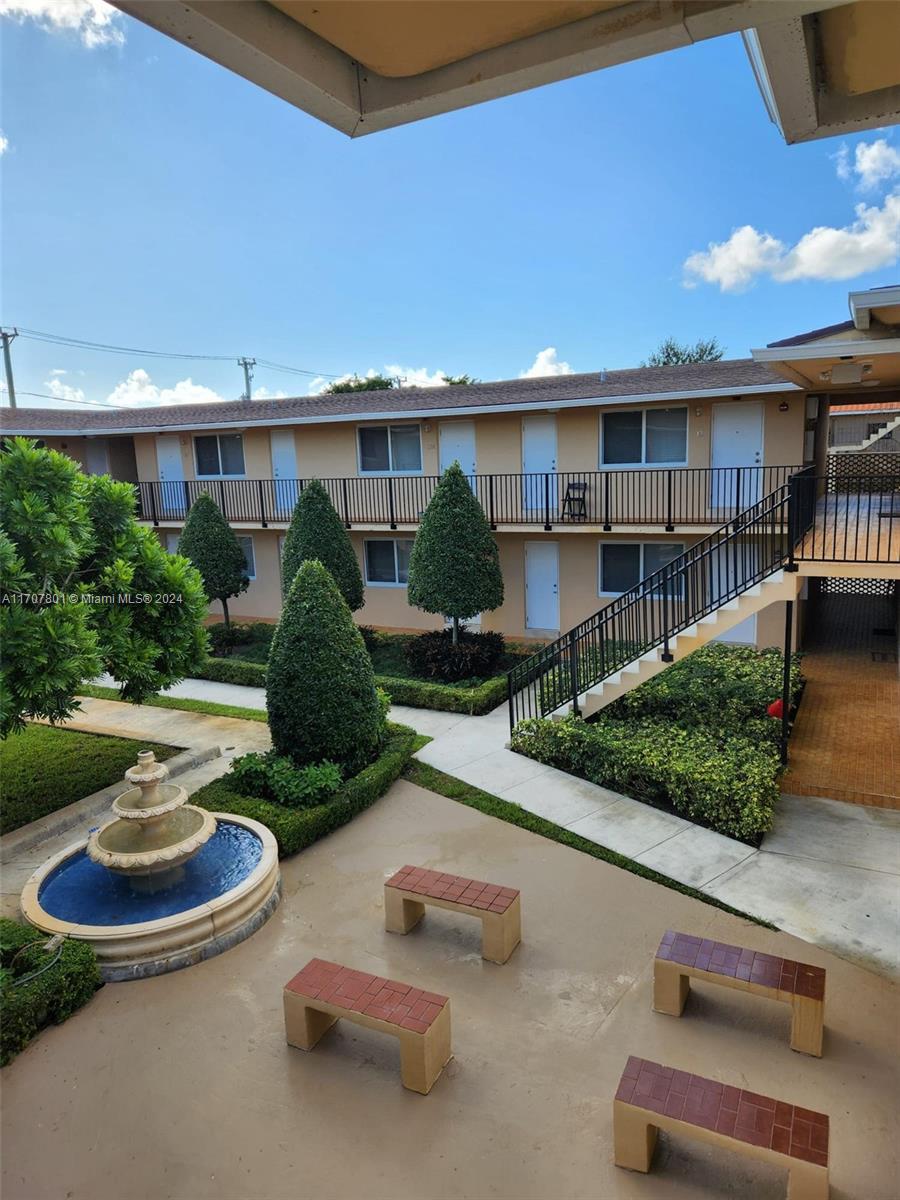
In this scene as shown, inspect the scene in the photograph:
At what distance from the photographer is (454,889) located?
6.02 metres

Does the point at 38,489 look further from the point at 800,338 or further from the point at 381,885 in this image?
the point at 800,338

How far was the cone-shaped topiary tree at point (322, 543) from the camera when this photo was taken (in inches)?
572

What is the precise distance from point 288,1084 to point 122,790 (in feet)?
17.2

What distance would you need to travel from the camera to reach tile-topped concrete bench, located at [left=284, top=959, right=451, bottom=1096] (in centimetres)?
453

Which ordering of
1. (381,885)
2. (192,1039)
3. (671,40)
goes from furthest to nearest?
(381,885), (192,1039), (671,40)

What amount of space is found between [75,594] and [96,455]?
1778cm

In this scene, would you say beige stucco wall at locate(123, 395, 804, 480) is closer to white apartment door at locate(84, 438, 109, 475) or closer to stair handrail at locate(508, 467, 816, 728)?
white apartment door at locate(84, 438, 109, 475)

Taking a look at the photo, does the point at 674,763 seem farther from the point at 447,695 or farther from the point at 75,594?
the point at 75,594

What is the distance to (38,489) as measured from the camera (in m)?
6.51

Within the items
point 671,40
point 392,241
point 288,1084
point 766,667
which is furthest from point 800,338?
point 392,241

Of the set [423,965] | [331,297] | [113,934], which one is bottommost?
[423,965]

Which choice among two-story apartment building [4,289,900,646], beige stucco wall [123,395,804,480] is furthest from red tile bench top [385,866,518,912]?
beige stucco wall [123,395,804,480]

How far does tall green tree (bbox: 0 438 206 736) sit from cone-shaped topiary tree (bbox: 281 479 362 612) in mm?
6116

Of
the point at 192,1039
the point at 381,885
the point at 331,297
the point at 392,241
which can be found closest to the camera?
the point at 192,1039
